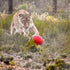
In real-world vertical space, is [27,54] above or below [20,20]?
below

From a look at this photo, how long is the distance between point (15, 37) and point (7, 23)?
3281 millimetres

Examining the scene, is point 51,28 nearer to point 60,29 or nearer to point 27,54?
point 60,29

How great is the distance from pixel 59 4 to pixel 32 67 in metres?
35.5

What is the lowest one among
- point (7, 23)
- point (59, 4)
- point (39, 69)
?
point (39, 69)

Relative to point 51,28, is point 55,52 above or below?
below

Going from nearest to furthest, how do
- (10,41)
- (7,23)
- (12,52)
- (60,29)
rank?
(12,52) < (10,41) < (60,29) < (7,23)

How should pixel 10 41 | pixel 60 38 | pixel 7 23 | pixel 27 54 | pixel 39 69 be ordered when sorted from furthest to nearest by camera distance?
pixel 7 23 < pixel 60 38 < pixel 10 41 < pixel 27 54 < pixel 39 69

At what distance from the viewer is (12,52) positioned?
24.8 ft

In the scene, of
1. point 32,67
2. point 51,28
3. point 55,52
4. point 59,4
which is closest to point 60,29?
point 51,28

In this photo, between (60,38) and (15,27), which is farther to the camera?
(15,27)

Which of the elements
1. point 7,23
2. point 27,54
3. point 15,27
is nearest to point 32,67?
point 27,54

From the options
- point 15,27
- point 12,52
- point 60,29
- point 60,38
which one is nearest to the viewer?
point 12,52

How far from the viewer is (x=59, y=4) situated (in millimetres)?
40438

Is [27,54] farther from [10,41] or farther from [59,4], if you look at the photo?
[59,4]
